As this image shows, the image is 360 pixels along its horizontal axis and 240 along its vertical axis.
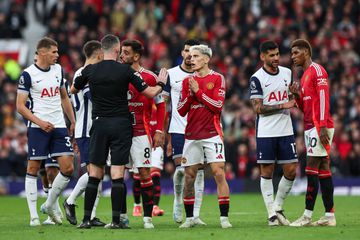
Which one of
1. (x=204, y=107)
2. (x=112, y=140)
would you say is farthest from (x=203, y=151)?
(x=112, y=140)

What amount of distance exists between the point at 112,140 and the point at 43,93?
1891 millimetres

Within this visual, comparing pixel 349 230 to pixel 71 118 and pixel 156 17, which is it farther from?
pixel 156 17

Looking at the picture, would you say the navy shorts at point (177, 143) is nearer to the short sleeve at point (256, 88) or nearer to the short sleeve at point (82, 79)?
the short sleeve at point (256, 88)

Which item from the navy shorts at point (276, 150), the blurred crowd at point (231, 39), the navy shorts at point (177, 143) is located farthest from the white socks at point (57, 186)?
the blurred crowd at point (231, 39)

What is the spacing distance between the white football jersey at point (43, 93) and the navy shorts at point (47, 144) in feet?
0.37

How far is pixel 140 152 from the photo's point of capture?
15.6 m

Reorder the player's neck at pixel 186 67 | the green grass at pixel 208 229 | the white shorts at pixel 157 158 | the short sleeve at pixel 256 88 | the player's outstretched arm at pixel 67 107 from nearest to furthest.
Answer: the green grass at pixel 208 229
the short sleeve at pixel 256 88
the player's outstretched arm at pixel 67 107
the player's neck at pixel 186 67
the white shorts at pixel 157 158

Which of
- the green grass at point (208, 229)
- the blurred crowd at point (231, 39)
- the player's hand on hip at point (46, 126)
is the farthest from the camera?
the blurred crowd at point (231, 39)

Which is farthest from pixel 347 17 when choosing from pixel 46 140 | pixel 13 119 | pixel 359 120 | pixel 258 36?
pixel 46 140

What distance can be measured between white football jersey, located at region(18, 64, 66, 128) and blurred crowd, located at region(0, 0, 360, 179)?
12348mm

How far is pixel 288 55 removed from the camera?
3241 centimetres

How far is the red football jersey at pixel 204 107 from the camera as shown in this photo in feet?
50.2

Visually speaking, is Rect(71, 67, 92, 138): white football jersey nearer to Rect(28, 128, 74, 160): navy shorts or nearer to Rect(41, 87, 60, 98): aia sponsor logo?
Rect(28, 128, 74, 160): navy shorts

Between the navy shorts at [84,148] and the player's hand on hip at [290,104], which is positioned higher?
the player's hand on hip at [290,104]
